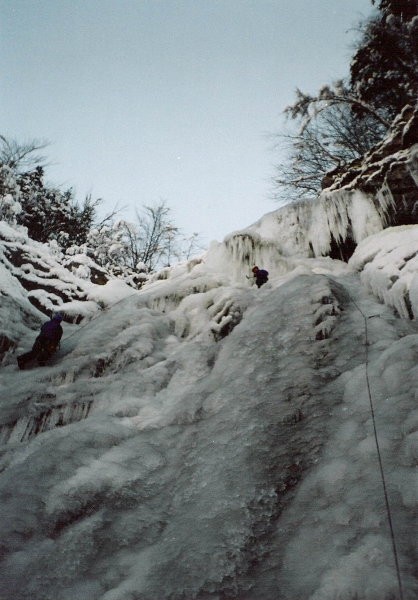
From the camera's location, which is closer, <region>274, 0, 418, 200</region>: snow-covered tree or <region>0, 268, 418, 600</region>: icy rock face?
<region>0, 268, 418, 600</region>: icy rock face

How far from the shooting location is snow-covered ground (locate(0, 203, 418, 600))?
1.87 metres

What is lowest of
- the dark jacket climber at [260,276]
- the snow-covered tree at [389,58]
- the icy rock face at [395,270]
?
the icy rock face at [395,270]

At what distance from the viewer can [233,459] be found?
8.66 feet

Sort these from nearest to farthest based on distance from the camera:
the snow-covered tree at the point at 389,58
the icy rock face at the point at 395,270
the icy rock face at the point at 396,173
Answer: the icy rock face at the point at 395,270 < the icy rock face at the point at 396,173 < the snow-covered tree at the point at 389,58

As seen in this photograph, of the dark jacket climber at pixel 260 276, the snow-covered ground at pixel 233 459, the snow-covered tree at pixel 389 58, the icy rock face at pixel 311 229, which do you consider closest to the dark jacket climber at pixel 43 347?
the snow-covered ground at pixel 233 459

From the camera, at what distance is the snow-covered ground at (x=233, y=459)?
1.87 m

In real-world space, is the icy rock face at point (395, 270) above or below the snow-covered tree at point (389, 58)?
below

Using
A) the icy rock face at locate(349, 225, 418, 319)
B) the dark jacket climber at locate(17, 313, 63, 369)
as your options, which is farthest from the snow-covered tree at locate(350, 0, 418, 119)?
the dark jacket climber at locate(17, 313, 63, 369)

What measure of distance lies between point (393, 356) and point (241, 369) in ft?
4.46

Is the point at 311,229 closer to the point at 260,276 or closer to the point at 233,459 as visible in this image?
the point at 260,276

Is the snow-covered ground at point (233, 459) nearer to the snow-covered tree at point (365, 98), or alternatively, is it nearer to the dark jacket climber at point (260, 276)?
the dark jacket climber at point (260, 276)

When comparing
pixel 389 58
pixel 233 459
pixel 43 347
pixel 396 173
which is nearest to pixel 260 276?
pixel 396 173

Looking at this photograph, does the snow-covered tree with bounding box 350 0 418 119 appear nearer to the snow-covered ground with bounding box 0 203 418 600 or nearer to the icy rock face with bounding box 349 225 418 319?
the icy rock face with bounding box 349 225 418 319

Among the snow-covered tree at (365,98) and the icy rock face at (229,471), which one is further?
the snow-covered tree at (365,98)
